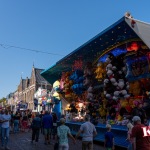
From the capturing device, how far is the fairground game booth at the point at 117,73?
12.2 metres

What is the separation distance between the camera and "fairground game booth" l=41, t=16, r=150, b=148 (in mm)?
12248

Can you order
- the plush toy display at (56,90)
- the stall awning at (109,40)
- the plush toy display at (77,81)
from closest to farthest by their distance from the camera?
1. the stall awning at (109,40)
2. the plush toy display at (77,81)
3. the plush toy display at (56,90)

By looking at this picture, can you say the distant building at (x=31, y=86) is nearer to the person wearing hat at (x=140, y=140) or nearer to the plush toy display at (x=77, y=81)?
the plush toy display at (x=77, y=81)

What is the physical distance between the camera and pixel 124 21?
37.7 feet

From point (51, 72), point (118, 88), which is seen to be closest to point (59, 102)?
point (51, 72)

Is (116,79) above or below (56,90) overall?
below

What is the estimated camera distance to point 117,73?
13875mm

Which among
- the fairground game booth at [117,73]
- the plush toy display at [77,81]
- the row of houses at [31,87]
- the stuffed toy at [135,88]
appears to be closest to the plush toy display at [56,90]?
the plush toy display at [77,81]

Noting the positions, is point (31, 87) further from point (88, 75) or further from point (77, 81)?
point (88, 75)

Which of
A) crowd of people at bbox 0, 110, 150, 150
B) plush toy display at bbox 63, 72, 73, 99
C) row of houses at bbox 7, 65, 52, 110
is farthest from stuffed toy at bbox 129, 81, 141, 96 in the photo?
row of houses at bbox 7, 65, 52, 110

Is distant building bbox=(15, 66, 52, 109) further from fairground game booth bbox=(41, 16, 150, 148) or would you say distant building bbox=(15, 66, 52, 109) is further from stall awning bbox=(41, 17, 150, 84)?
fairground game booth bbox=(41, 16, 150, 148)

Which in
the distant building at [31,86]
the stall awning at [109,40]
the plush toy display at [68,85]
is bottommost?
the plush toy display at [68,85]

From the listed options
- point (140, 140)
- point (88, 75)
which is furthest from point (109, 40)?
point (140, 140)

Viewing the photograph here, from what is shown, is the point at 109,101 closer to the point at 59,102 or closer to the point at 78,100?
the point at 78,100
